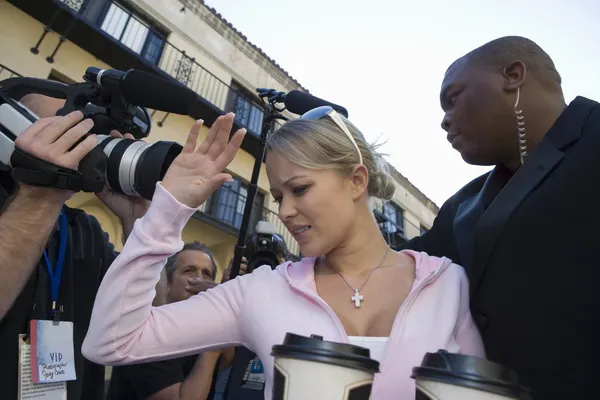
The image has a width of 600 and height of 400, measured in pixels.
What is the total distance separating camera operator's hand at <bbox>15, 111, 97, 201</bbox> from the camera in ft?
4.03

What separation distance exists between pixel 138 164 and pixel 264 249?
1.44m

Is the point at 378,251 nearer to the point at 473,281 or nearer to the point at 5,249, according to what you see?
the point at 473,281

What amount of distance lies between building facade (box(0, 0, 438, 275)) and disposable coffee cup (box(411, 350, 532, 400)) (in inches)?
209

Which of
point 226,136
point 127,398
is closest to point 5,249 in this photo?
point 226,136

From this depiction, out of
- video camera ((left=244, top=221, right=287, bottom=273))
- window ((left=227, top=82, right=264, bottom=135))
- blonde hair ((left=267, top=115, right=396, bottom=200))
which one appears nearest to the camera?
blonde hair ((left=267, top=115, right=396, bottom=200))

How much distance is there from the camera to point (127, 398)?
7.68 feet

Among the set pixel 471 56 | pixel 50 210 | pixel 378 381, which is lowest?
pixel 378 381

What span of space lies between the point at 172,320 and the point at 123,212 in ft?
3.29

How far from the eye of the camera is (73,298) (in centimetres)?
169

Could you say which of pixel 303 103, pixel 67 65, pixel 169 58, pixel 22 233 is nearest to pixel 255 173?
pixel 303 103

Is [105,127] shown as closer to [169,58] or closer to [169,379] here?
[169,379]

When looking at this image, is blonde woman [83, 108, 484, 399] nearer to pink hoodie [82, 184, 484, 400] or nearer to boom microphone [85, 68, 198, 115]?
pink hoodie [82, 184, 484, 400]

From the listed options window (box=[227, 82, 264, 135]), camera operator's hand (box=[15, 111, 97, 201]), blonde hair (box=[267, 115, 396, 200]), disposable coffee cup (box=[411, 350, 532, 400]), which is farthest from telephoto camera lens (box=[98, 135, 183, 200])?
window (box=[227, 82, 264, 135])

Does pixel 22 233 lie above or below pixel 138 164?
below
